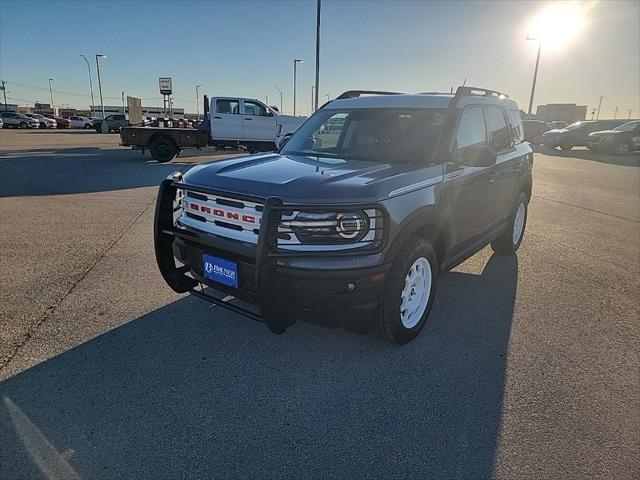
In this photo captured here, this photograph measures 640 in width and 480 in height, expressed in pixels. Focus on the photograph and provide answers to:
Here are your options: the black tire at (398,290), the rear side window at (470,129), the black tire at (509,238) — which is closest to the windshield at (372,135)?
the rear side window at (470,129)

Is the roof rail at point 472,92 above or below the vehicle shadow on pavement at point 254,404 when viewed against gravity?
above

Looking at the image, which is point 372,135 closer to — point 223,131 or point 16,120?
point 223,131

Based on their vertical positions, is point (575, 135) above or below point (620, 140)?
above

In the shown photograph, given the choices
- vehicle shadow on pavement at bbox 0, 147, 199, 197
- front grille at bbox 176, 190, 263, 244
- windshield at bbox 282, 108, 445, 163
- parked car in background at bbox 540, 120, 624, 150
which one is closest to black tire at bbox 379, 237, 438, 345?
windshield at bbox 282, 108, 445, 163

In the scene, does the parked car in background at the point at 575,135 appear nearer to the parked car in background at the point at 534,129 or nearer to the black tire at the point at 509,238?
the parked car in background at the point at 534,129

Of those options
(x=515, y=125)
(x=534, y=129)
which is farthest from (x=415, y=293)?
(x=534, y=129)

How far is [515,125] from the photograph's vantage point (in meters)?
5.62

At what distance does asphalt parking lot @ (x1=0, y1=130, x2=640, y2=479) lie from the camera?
7.55 ft

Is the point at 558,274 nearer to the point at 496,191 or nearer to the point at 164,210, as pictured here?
the point at 496,191

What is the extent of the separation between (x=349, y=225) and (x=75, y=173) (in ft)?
40.6

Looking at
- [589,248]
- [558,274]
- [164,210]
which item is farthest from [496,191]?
[164,210]

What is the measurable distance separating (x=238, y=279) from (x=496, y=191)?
314cm

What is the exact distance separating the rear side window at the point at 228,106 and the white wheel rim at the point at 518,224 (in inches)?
540

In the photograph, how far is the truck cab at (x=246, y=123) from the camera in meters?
17.1
